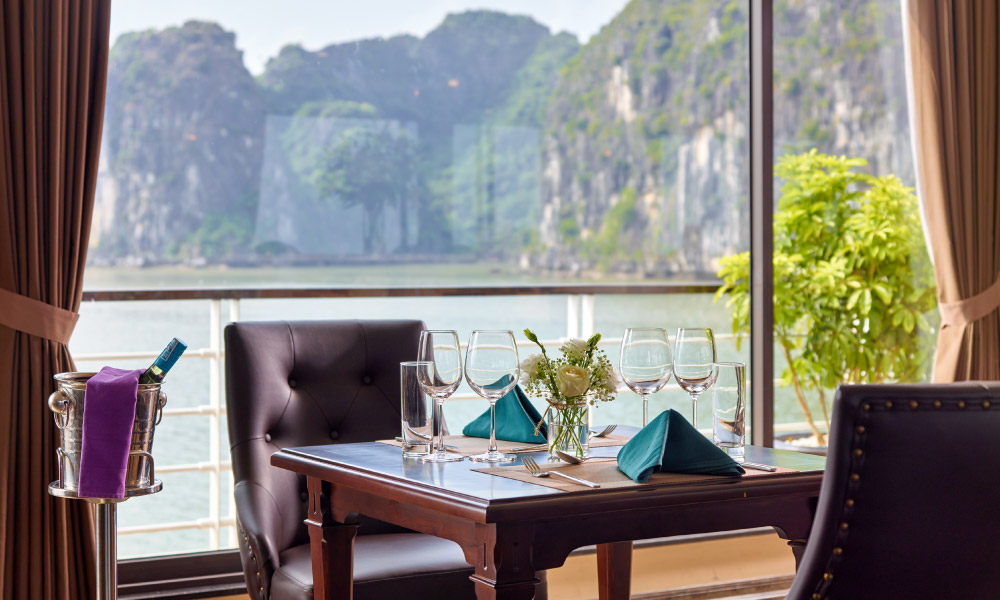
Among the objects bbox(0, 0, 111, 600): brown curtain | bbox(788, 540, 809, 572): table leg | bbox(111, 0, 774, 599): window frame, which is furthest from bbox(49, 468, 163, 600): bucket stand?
bbox(111, 0, 774, 599): window frame

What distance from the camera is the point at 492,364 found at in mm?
1690

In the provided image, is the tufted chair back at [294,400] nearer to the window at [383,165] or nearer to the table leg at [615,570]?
the table leg at [615,570]

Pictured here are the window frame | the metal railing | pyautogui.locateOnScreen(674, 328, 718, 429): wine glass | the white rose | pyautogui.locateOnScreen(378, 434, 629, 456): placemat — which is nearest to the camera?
the white rose

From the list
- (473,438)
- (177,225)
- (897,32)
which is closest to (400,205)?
(177,225)

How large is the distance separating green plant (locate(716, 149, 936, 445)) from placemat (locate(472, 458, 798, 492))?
2.41 m

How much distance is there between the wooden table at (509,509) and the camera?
1.40 meters

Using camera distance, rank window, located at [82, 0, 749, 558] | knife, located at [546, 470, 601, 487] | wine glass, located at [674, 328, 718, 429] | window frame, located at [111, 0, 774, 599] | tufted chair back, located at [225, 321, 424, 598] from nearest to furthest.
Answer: knife, located at [546, 470, 601, 487] → wine glass, located at [674, 328, 718, 429] → tufted chair back, located at [225, 321, 424, 598] → window frame, located at [111, 0, 774, 599] → window, located at [82, 0, 749, 558]

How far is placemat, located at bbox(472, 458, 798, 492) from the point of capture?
59.4 inches

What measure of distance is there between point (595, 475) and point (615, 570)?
Result: 840 millimetres

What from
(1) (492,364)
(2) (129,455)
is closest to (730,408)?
(1) (492,364)

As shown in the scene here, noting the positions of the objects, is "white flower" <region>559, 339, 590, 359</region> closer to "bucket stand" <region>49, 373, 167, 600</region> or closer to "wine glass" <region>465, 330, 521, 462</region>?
"wine glass" <region>465, 330, 521, 462</region>

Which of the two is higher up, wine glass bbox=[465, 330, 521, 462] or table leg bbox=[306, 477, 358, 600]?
wine glass bbox=[465, 330, 521, 462]

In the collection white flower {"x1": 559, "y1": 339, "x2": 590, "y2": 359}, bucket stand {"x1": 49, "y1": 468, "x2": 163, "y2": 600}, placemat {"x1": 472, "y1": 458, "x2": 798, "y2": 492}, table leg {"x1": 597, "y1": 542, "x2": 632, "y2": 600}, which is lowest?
table leg {"x1": 597, "y1": 542, "x2": 632, "y2": 600}

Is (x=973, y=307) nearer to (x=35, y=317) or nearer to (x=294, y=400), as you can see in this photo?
(x=294, y=400)
